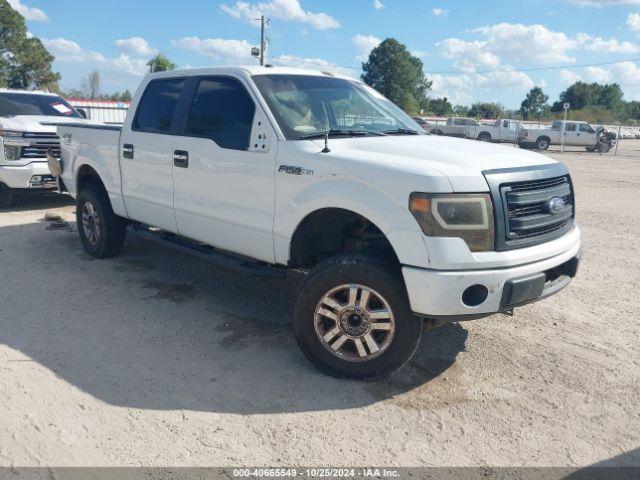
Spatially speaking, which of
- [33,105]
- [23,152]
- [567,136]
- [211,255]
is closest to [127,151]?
[211,255]

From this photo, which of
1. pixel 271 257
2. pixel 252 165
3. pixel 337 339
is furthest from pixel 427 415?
pixel 252 165

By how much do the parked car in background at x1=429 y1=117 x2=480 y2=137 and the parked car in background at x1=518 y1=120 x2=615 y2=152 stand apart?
3.78 m

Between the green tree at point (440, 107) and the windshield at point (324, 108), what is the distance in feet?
313

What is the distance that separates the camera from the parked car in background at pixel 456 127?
3569 centimetres

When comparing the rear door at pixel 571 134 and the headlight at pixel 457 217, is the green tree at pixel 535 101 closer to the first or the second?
the rear door at pixel 571 134

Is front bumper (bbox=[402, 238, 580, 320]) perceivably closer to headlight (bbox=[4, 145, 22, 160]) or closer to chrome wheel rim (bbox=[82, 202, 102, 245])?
chrome wheel rim (bbox=[82, 202, 102, 245])

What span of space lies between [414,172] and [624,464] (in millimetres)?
1940

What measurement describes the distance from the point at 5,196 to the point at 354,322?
26.6 ft

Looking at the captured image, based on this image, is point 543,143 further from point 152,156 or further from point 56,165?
point 152,156

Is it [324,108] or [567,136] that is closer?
[324,108]

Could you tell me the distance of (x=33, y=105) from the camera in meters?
10.5

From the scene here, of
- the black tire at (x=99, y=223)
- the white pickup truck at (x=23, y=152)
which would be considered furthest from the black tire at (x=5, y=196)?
the black tire at (x=99, y=223)

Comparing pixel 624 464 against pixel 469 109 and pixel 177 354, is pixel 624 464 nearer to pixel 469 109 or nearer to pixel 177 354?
pixel 177 354

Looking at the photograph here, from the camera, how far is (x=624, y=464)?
9.82 feet
